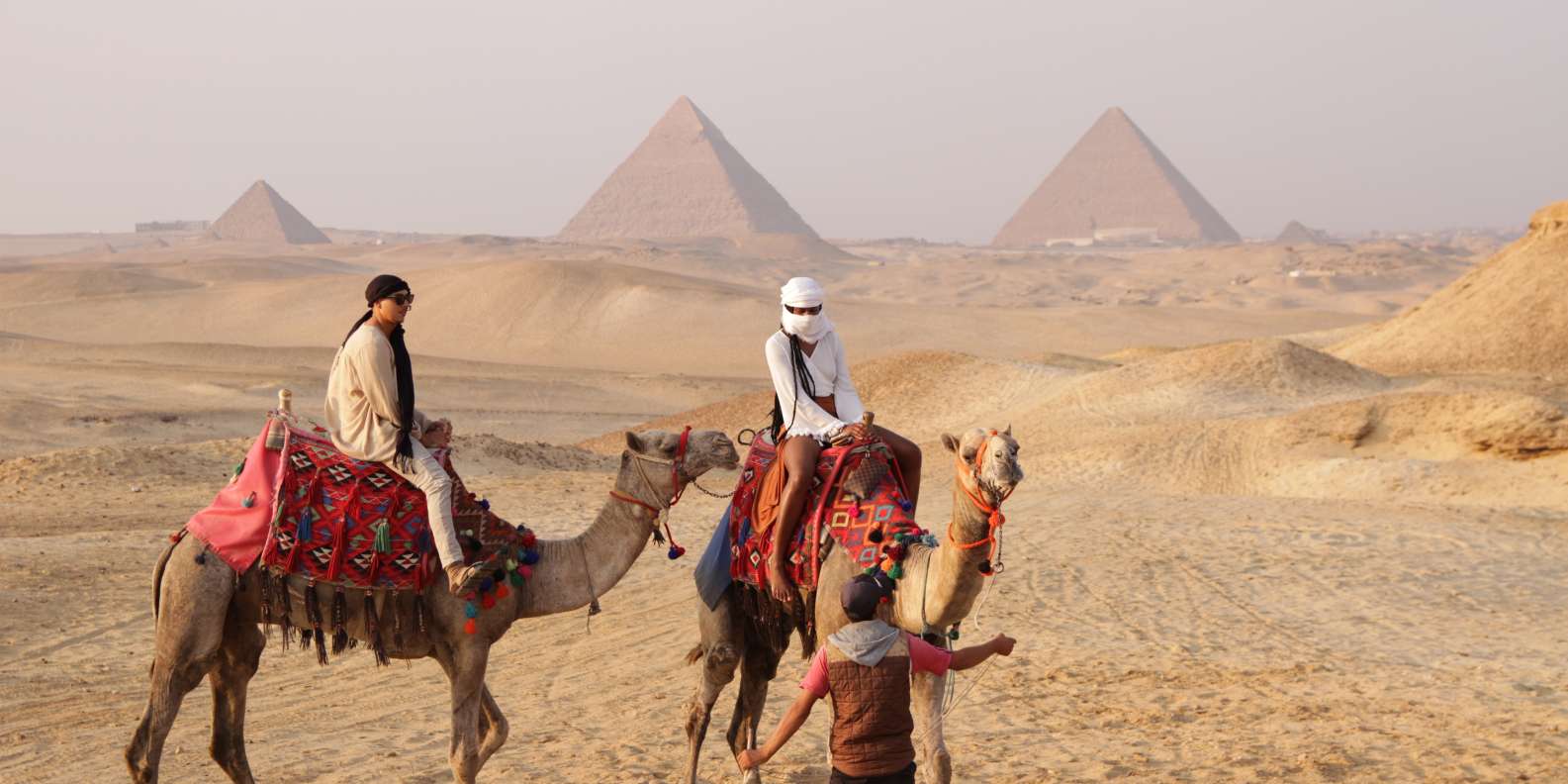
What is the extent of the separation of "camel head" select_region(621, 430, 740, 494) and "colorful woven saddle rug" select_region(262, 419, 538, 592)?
2.24 ft

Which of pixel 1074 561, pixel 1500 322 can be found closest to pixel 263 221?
pixel 1500 322

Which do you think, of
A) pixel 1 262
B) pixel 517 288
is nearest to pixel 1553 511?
pixel 517 288

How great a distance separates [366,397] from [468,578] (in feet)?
2.87

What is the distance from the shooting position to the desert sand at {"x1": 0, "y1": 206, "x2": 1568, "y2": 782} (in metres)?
7.73

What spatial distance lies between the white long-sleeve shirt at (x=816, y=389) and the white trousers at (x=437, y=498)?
150cm

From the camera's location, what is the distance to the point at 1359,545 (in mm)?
13383

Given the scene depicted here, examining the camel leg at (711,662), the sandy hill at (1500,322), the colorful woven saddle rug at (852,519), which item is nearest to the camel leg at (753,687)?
the camel leg at (711,662)

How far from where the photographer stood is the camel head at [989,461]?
5086 millimetres

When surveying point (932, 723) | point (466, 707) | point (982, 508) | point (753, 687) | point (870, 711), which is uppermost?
point (982, 508)

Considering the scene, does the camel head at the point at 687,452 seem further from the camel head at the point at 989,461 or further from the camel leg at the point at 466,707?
the camel head at the point at 989,461

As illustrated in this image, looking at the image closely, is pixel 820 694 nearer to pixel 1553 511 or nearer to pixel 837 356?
pixel 837 356

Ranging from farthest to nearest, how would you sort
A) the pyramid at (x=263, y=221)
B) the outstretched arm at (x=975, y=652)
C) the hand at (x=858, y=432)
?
1. the pyramid at (x=263, y=221)
2. the hand at (x=858, y=432)
3. the outstretched arm at (x=975, y=652)

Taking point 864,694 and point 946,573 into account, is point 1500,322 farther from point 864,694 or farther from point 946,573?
point 864,694

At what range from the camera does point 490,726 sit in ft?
21.1
